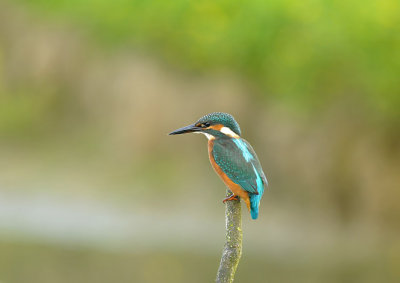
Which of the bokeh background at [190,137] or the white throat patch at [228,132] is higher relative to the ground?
the bokeh background at [190,137]

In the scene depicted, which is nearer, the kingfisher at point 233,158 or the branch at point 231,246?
the branch at point 231,246

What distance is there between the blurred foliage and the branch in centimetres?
764

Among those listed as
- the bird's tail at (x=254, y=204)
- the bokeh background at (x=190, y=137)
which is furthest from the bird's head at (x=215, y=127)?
the bokeh background at (x=190, y=137)

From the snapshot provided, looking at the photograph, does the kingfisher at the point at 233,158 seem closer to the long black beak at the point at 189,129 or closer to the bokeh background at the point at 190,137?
the long black beak at the point at 189,129

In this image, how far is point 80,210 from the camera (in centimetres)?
1234

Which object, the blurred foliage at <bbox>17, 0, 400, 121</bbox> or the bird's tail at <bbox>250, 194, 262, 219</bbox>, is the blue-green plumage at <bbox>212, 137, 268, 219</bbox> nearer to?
the bird's tail at <bbox>250, 194, 262, 219</bbox>

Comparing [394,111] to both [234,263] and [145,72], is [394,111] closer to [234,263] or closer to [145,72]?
[145,72]

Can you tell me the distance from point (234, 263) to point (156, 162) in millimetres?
10063

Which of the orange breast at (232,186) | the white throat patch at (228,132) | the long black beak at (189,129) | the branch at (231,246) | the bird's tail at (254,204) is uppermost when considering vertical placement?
the white throat patch at (228,132)

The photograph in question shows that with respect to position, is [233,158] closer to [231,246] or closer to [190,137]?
[231,246]

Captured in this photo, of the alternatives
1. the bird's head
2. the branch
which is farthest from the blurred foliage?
the branch

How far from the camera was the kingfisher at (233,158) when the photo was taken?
8.52ft

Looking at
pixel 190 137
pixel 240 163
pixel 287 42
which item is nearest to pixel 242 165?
pixel 240 163

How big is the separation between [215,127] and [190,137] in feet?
31.5
